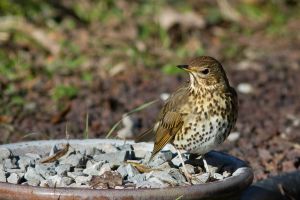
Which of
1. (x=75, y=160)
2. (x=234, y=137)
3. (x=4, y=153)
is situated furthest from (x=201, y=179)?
(x=234, y=137)

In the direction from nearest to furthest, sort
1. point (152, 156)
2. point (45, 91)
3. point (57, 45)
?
1. point (152, 156)
2. point (45, 91)
3. point (57, 45)

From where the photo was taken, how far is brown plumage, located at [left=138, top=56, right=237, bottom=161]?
4.65 m

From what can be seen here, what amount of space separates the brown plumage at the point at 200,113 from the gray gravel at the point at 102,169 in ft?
0.39

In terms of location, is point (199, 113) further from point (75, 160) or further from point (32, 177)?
Answer: point (32, 177)

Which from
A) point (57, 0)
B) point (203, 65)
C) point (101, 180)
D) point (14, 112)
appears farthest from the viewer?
point (57, 0)

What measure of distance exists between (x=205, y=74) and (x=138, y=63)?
3810 mm

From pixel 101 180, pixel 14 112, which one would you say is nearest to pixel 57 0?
pixel 14 112

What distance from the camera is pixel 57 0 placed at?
10219mm

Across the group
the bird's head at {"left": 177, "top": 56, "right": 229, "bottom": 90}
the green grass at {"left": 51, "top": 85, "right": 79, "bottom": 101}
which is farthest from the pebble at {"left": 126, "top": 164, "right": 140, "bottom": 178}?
the green grass at {"left": 51, "top": 85, "right": 79, "bottom": 101}

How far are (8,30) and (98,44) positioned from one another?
0.98 metres

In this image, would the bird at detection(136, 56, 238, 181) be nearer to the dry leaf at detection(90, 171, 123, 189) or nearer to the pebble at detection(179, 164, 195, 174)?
the pebble at detection(179, 164, 195, 174)

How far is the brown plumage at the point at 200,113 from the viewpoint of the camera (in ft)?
15.3

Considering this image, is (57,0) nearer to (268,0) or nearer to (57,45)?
(57,45)

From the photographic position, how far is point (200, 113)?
15.5 ft
